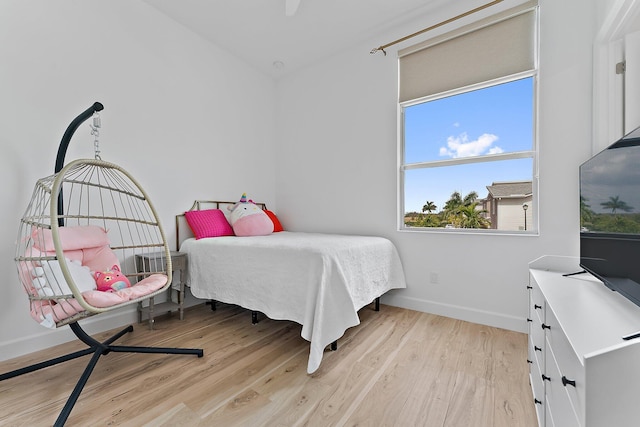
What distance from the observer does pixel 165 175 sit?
262 centimetres

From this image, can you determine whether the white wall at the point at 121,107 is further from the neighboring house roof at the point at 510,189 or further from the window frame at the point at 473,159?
the neighboring house roof at the point at 510,189

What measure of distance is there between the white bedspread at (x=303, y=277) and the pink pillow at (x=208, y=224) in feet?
0.40

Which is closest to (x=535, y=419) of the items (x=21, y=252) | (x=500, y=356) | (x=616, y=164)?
(x=500, y=356)

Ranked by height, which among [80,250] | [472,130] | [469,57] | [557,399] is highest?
[469,57]

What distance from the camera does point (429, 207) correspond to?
2.67 metres

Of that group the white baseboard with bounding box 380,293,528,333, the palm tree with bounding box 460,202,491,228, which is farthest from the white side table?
the palm tree with bounding box 460,202,491,228

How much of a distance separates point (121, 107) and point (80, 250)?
50.3 inches

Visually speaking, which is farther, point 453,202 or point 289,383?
point 453,202

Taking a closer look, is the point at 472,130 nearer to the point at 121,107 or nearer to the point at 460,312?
the point at 460,312

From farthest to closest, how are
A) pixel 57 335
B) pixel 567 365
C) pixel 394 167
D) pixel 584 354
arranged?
1. pixel 394 167
2. pixel 57 335
3. pixel 567 365
4. pixel 584 354

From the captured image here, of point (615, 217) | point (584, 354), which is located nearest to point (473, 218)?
point (615, 217)

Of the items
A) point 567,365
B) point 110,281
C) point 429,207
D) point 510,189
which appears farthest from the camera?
point 429,207

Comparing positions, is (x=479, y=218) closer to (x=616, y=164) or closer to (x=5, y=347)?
(x=616, y=164)

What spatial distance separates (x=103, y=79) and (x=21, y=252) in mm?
1439
